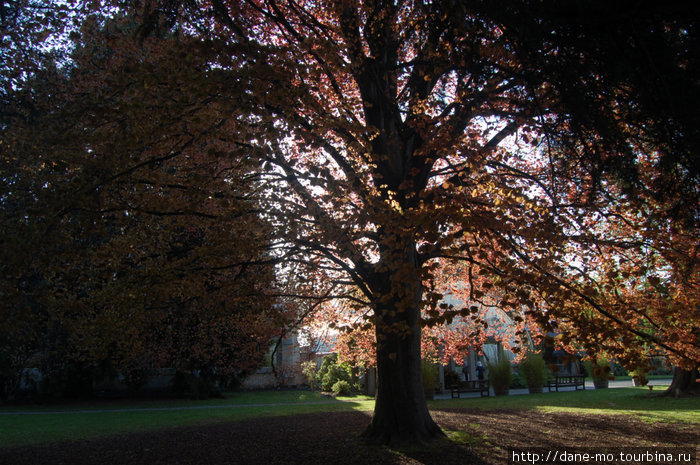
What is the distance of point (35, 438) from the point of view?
10883 mm

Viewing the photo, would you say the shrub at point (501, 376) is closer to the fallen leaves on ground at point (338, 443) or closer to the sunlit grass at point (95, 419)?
the sunlit grass at point (95, 419)

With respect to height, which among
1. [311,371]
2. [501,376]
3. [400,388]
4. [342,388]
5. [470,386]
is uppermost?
[400,388]

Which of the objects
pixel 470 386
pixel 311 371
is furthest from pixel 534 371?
pixel 311 371

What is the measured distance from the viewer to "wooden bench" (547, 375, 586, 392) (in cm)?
2297

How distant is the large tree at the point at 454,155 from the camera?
4512 millimetres

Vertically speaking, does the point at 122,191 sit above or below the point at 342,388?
above

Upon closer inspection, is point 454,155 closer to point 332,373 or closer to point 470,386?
point 470,386

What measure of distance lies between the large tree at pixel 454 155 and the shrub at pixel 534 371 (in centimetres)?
1279

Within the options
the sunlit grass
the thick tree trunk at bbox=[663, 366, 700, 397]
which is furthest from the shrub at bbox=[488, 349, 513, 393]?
the sunlit grass

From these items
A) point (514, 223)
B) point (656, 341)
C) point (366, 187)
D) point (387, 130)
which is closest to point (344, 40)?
point (387, 130)

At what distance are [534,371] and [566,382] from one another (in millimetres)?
3716

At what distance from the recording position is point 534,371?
21828 mm

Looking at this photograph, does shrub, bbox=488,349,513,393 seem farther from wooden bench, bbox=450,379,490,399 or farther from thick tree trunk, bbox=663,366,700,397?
thick tree trunk, bbox=663,366,700,397

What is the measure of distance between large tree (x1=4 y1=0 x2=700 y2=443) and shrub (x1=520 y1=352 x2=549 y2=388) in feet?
41.9
